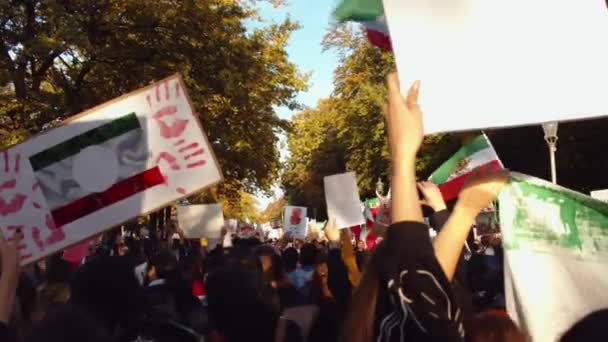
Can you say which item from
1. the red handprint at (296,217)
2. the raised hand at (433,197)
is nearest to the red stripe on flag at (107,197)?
the raised hand at (433,197)

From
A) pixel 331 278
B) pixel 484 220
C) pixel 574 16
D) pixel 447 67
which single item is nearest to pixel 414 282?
pixel 447 67

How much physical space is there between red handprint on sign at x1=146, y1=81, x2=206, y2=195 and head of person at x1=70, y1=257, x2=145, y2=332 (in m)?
1.90

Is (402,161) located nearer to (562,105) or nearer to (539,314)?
(562,105)

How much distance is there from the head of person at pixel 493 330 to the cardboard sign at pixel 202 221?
541 inches

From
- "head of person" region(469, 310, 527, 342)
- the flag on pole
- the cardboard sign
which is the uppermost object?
the flag on pole

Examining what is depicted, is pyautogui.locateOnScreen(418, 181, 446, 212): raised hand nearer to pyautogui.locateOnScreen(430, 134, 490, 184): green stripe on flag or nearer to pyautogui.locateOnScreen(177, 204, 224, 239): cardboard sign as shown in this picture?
pyautogui.locateOnScreen(430, 134, 490, 184): green stripe on flag

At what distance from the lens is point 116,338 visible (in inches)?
115

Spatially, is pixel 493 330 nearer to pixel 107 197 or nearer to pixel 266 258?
pixel 107 197

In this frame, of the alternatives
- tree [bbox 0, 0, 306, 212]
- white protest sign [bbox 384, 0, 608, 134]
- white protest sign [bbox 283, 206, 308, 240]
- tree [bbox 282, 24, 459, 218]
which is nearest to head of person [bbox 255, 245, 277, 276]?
white protest sign [bbox 384, 0, 608, 134]

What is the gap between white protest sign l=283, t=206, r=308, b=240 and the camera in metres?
20.3

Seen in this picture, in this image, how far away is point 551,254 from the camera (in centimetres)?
290

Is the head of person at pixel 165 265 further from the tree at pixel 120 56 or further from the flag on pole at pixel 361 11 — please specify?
the tree at pixel 120 56

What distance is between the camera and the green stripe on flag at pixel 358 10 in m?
3.39

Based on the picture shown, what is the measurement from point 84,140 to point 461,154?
8.41 ft
